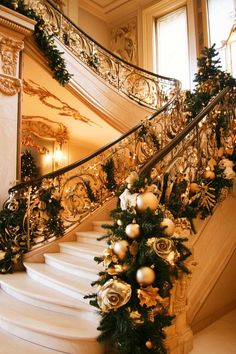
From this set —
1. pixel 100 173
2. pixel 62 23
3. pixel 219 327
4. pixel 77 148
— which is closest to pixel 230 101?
pixel 100 173

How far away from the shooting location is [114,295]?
2004mm

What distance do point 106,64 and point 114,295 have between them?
588cm

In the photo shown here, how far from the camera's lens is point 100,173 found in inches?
191

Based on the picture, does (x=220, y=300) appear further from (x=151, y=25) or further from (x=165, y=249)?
(x=151, y=25)

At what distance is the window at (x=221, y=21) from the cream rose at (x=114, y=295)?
7.55 meters

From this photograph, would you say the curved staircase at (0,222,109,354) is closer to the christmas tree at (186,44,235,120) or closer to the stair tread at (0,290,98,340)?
the stair tread at (0,290,98,340)

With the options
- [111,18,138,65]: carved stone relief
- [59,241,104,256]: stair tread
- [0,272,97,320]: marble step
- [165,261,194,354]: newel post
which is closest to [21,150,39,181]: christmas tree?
[59,241,104,256]: stair tread

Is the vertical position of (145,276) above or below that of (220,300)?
above

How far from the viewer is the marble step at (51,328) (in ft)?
6.96

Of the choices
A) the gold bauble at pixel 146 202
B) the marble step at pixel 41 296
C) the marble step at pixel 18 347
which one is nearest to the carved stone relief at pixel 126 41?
the marble step at pixel 41 296

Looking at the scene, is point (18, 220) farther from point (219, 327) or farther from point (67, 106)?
point (67, 106)

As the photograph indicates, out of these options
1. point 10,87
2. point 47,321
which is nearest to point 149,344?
point 47,321

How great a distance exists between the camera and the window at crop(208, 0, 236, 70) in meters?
8.14

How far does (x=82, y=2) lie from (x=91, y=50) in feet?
16.3
